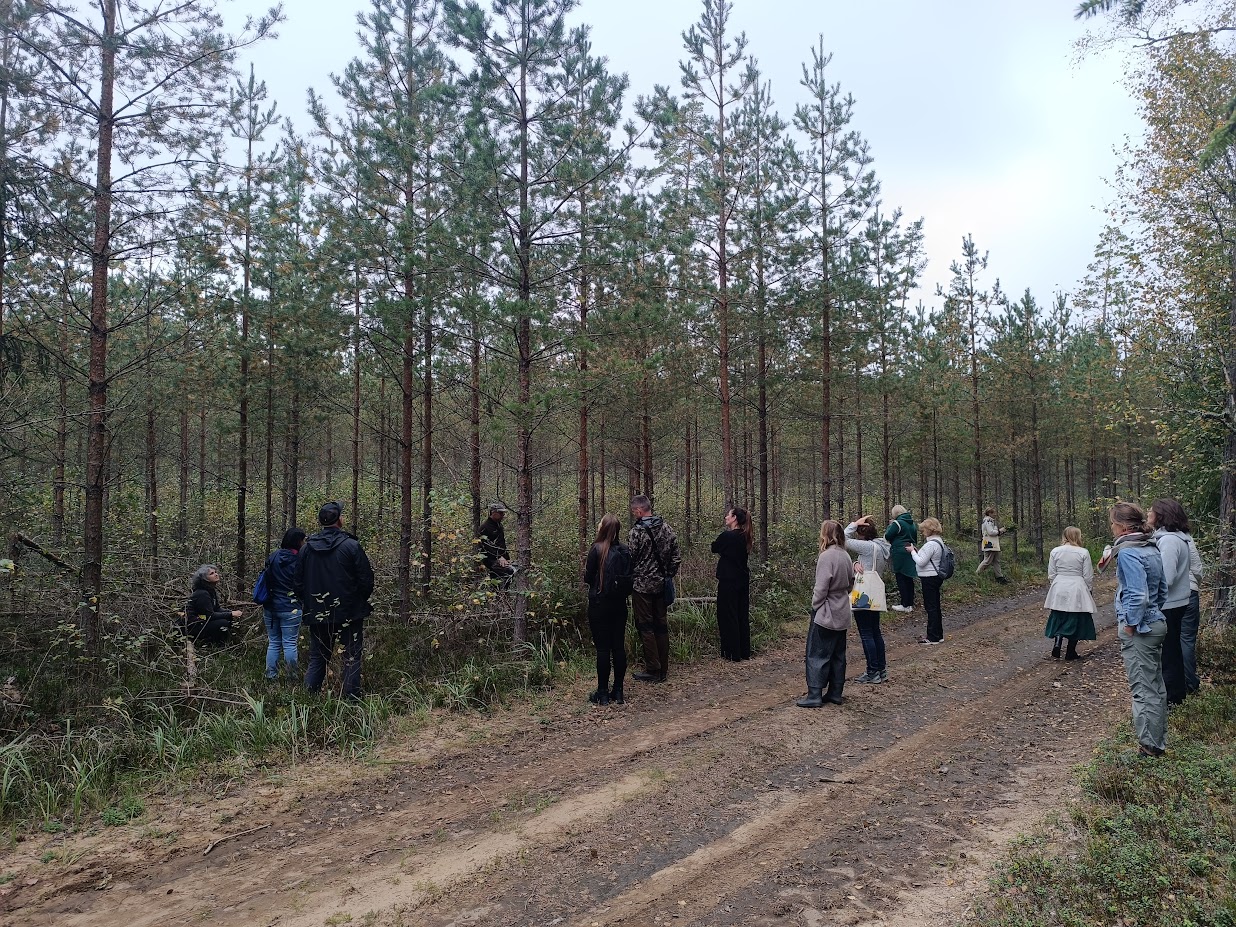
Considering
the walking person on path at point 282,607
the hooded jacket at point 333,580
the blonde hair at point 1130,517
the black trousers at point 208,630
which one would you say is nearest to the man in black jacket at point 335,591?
the hooded jacket at point 333,580

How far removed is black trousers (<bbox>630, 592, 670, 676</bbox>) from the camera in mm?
7977

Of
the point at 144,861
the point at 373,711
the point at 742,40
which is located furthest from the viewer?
the point at 742,40

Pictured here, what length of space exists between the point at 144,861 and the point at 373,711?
233 centimetres

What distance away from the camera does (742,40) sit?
12.5 m

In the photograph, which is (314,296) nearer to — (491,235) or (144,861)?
(491,235)

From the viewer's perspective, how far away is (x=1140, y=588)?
16.6 ft

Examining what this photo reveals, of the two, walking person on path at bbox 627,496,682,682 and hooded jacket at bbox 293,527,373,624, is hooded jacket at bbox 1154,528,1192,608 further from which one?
hooded jacket at bbox 293,527,373,624

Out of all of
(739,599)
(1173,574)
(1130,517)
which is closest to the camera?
(1130,517)

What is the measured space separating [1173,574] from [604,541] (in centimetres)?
520

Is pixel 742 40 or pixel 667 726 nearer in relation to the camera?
pixel 667 726

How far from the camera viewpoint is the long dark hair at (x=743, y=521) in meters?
8.68

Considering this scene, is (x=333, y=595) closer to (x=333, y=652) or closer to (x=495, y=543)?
(x=333, y=652)

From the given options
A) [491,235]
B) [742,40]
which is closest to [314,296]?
[491,235]

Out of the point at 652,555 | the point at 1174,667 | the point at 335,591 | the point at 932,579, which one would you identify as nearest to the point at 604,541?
the point at 652,555
